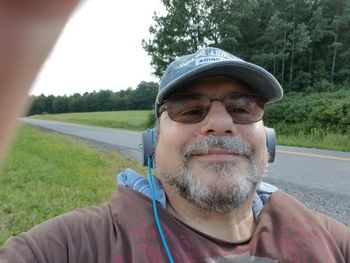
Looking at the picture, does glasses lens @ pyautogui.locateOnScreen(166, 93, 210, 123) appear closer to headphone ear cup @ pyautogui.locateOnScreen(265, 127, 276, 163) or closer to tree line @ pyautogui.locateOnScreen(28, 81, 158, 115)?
headphone ear cup @ pyautogui.locateOnScreen(265, 127, 276, 163)

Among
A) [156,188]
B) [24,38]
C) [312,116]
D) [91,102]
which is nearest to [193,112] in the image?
[156,188]

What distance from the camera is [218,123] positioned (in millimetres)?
2051

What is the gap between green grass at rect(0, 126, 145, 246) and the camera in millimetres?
4652

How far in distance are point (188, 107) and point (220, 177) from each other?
0.37m

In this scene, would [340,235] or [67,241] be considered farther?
[340,235]

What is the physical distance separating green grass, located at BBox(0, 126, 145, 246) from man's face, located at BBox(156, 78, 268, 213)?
2517mm

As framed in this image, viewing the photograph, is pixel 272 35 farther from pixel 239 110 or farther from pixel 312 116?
pixel 239 110

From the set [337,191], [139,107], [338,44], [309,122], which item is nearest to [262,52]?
[338,44]

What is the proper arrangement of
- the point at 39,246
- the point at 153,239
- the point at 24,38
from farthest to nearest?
the point at 153,239
the point at 39,246
the point at 24,38

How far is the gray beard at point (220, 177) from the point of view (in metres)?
1.95

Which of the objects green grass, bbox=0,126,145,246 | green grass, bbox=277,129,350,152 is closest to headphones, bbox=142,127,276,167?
green grass, bbox=0,126,145,246

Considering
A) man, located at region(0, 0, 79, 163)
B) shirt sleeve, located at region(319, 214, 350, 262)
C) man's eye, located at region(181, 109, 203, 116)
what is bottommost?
shirt sleeve, located at region(319, 214, 350, 262)

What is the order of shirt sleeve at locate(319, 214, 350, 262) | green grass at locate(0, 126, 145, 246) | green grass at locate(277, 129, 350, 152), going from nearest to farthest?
shirt sleeve at locate(319, 214, 350, 262) → green grass at locate(0, 126, 145, 246) → green grass at locate(277, 129, 350, 152)

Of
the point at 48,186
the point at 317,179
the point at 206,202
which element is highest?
the point at 206,202
